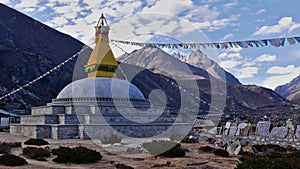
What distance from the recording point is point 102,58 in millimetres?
25109

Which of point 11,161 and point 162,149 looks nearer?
point 11,161

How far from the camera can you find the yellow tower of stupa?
2492 centimetres

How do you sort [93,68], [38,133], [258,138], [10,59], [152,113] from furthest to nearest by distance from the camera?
1. [10,59]
2. [93,68]
3. [152,113]
4. [38,133]
5. [258,138]

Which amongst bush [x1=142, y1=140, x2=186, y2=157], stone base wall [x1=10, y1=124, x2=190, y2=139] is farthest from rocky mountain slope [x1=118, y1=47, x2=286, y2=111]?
bush [x1=142, y1=140, x2=186, y2=157]

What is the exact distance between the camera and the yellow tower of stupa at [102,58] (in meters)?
24.9

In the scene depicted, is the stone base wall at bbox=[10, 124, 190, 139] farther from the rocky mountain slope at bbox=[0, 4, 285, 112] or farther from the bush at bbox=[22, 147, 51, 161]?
the rocky mountain slope at bbox=[0, 4, 285, 112]

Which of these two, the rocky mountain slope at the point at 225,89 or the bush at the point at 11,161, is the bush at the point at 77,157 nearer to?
the bush at the point at 11,161

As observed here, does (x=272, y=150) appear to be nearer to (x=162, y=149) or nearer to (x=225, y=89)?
(x=162, y=149)

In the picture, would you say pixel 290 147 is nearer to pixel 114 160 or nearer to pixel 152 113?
pixel 114 160

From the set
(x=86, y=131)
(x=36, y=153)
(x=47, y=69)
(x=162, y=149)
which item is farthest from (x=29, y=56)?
(x=162, y=149)

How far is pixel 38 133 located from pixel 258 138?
1247 cm

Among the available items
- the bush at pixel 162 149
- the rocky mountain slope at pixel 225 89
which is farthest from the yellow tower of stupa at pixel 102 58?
the rocky mountain slope at pixel 225 89

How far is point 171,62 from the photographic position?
534 ft

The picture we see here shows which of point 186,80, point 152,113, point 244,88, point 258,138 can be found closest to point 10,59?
point 152,113
